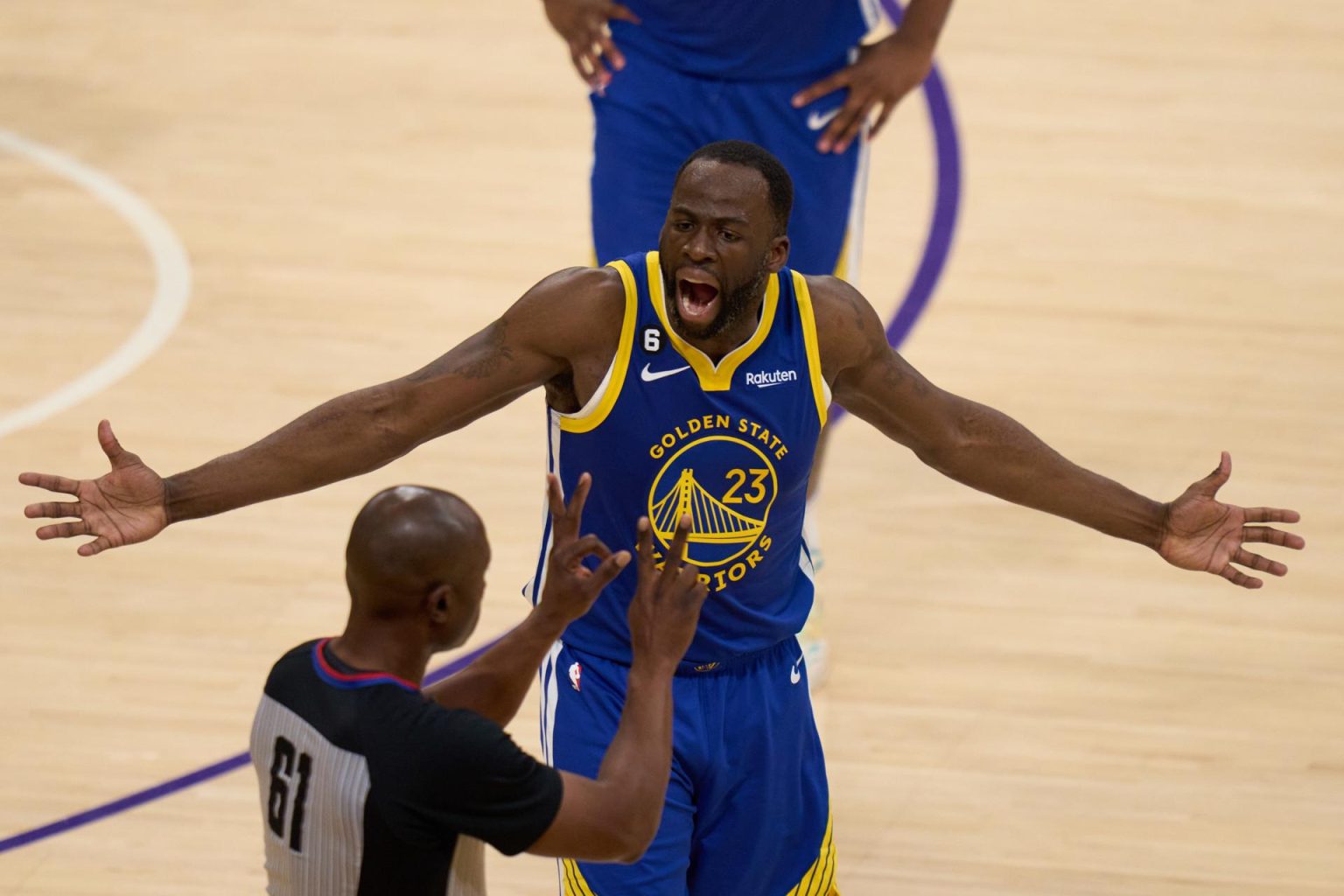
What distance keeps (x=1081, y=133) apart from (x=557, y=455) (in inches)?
209

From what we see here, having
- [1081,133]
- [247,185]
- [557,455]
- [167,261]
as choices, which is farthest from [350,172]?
[557,455]

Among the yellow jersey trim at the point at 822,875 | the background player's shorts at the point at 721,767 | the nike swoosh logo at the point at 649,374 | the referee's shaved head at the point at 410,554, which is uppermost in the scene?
the nike swoosh logo at the point at 649,374

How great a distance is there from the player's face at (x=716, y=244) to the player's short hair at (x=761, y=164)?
0.01 m

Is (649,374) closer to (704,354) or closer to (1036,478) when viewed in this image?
(704,354)

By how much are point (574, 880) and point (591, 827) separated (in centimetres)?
94

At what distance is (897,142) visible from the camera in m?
8.52

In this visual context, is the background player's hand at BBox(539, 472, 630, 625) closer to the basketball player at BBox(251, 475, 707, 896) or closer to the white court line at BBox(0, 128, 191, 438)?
the basketball player at BBox(251, 475, 707, 896)

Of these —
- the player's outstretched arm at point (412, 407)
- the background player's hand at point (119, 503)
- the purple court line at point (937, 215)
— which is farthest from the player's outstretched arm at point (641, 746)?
the purple court line at point (937, 215)

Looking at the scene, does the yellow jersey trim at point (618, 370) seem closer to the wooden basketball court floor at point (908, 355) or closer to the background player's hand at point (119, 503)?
the background player's hand at point (119, 503)

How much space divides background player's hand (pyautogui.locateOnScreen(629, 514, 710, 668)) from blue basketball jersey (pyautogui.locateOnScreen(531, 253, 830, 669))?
0.50 meters

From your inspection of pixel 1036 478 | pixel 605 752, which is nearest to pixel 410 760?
pixel 605 752

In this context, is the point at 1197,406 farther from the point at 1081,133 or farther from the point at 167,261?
the point at 167,261

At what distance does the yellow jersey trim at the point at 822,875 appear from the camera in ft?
13.1

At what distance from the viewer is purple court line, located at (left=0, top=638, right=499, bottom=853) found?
4887 mm
